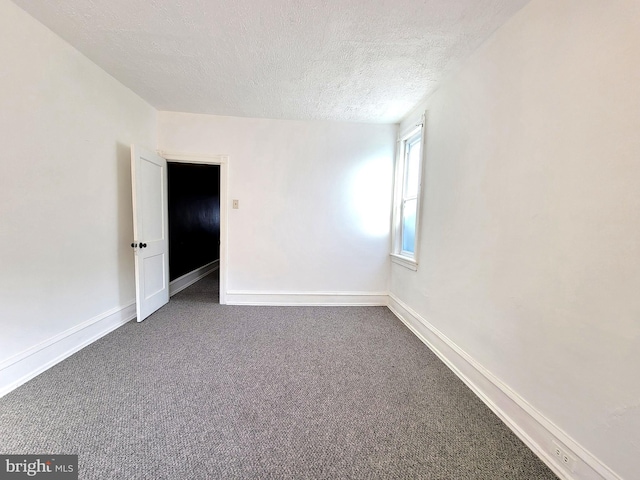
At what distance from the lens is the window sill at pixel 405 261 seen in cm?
273

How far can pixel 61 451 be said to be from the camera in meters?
1.21

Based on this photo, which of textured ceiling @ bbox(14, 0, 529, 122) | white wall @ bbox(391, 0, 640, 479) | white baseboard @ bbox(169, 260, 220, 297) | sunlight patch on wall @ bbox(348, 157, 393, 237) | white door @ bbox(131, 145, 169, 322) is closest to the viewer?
white wall @ bbox(391, 0, 640, 479)

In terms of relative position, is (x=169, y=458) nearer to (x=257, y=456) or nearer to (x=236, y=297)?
(x=257, y=456)

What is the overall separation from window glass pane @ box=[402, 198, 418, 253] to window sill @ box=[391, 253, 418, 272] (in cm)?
15

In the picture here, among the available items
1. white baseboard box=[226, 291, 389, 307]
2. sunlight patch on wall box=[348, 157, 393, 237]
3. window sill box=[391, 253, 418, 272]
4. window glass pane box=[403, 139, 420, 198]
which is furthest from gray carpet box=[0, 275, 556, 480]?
window glass pane box=[403, 139, 420, 198]

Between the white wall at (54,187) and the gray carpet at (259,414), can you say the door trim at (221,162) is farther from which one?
the gray carpet at (259,414)

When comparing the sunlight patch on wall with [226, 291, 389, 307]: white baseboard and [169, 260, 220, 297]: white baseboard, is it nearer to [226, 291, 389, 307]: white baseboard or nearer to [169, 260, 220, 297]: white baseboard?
[226, 291, 389, 307]: white baseboard

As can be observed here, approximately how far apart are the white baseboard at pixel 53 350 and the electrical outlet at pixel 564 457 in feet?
10.6

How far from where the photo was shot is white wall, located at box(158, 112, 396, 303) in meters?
3.21

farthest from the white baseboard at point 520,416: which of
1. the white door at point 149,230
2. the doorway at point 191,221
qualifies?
the doorway at point 191,221

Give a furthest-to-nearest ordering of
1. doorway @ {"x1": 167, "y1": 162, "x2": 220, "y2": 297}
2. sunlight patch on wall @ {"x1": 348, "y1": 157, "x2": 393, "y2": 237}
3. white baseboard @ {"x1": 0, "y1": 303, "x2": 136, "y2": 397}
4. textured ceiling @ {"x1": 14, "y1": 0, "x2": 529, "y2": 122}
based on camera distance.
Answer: doorway @ {"x1": 167, "y1": 162, "x2": 220, "y2": 297} < sunlight patch on wall @ {"x1": 348, "y1": 157, "x2": 393, "y2": 237} < white baseboard @ {"x1": 0, "y1": 303, "x2": 136, "y2": 397} < textured ceiling @ {"x1": 14, "y1": 0, "x2": 529, "y2": 122}

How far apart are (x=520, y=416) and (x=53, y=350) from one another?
3.29m

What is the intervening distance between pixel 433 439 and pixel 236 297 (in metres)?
2.72

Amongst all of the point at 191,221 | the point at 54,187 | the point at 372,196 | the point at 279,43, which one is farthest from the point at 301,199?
the point at 191,221
